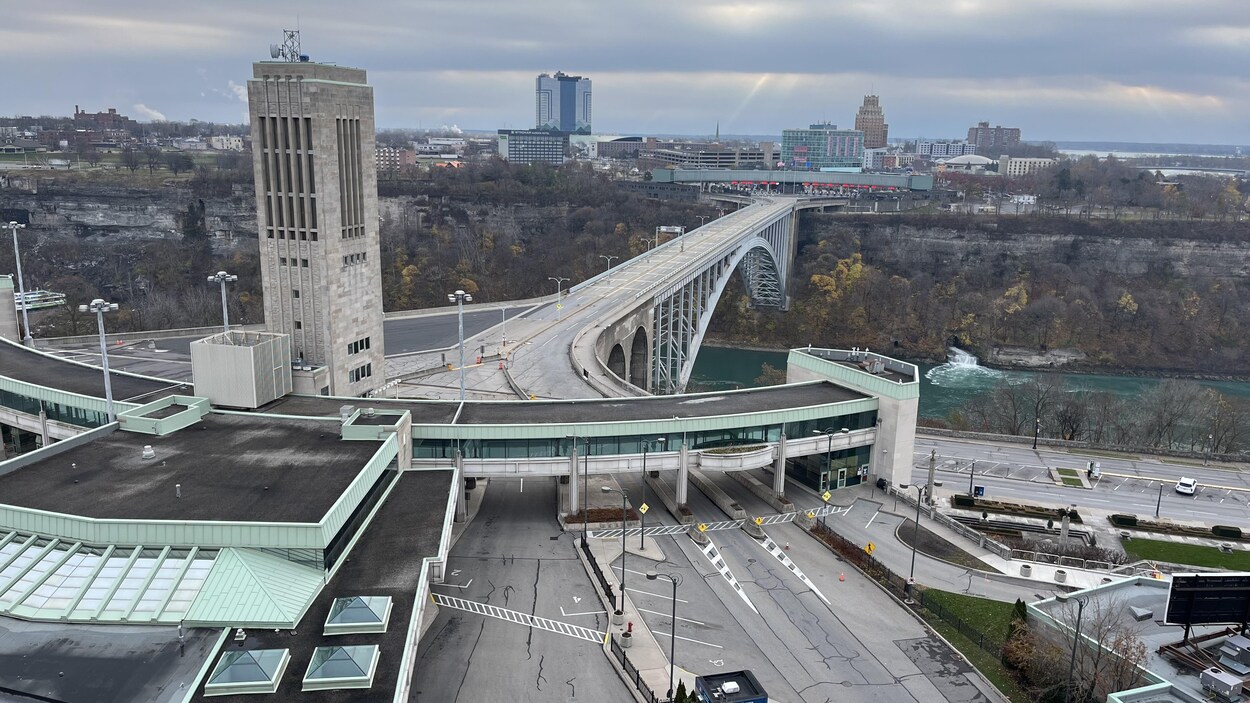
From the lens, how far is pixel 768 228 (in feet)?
461

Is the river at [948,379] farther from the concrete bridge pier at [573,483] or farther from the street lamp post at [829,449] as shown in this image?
the concrete bridge pier at [573,483]

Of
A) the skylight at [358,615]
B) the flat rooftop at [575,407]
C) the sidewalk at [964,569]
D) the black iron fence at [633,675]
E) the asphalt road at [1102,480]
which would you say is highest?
Answer: the flat rooftop at [575,407]

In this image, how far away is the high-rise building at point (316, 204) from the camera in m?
48.2

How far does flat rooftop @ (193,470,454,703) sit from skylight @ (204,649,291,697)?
22cm

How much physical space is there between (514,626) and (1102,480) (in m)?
47.3

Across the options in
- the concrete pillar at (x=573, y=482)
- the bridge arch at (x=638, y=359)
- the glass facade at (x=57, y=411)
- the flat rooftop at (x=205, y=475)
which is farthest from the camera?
the bridge arch at (x=638, y=359)

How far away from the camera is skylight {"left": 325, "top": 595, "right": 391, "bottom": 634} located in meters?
27.4

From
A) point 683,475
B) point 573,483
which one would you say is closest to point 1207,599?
point 683,475

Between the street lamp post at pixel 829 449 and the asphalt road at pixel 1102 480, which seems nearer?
the street lamp post at pixel 829 449

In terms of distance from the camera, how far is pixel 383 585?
30.5m

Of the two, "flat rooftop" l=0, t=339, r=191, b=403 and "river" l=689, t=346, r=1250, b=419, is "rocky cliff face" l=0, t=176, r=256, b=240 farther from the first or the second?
"flat rooftop" l=0, t=339, r=191, b=403

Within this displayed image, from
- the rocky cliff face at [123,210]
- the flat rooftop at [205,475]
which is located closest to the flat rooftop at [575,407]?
the flat rooftop at [205,475]

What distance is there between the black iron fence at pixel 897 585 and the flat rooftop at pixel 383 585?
20.4 metres

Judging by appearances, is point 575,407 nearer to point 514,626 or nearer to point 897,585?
point 514,626
